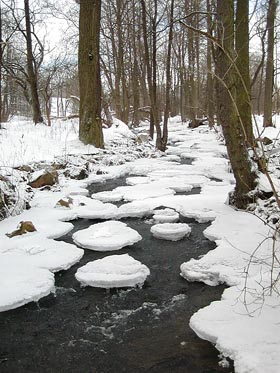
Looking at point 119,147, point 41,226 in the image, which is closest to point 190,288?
point 41,226

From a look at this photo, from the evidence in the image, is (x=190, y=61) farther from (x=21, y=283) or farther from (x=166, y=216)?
(x=21, y=283)

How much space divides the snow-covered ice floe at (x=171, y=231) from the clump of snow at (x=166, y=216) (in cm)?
32

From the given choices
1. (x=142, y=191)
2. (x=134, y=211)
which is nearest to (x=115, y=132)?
(x=142, y=191)

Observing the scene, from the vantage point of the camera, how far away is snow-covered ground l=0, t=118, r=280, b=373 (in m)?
2.29

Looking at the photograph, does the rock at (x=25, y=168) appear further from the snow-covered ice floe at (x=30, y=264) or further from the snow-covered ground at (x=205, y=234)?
the snow-covered ice floe at (x=30, y=264)

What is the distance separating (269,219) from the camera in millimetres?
4035

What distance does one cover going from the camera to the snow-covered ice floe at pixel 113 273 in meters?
3.01

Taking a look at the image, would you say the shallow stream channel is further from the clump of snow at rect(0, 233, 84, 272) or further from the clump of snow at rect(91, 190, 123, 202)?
the clump of snow at rect(91, 190, 123, 202)

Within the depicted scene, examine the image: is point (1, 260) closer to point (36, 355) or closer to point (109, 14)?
point (36, 355)

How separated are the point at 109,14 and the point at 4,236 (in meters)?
16.1

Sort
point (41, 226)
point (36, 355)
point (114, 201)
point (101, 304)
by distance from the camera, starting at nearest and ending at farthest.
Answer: point (36, 355) < point (101, 304) < point (41, 226) < point (114, 201)

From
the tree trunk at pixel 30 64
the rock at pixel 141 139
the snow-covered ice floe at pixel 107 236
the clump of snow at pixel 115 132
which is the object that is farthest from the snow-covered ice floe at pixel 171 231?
the tree trunk at pixel 30 64

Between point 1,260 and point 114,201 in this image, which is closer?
point 1,260

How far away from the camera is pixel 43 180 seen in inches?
251
